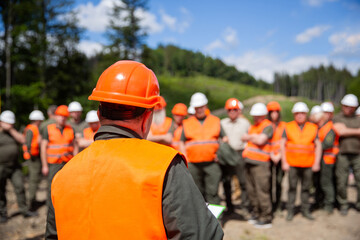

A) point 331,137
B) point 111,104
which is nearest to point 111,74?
point 111,104

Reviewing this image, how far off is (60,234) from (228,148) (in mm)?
4029

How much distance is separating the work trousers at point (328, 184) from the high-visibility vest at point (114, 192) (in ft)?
18.7

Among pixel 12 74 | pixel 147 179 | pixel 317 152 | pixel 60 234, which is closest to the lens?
pixel 147 179

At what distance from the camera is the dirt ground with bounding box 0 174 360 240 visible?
191 inches

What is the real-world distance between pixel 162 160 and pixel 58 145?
4.87 m

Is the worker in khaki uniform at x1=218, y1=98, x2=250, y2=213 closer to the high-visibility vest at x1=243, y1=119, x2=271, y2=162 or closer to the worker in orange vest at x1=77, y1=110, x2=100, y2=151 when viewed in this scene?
the high-visibility vest at x1=243, y1=119, x2=271, y2=162

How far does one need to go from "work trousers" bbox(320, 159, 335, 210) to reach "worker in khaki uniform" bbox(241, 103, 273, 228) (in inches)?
62.3

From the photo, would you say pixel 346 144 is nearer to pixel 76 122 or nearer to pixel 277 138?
pixel 277 138

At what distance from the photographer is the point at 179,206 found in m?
1.09

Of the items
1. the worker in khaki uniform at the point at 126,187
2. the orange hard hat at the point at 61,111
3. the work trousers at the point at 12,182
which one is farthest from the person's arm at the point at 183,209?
the work trousers at the point at 12,182

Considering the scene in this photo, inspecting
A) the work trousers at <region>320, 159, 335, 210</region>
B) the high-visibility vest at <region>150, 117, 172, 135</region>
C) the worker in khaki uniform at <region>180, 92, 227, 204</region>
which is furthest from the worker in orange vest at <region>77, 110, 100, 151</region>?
the work trousers at <region>320, 159, 335, 210</region>

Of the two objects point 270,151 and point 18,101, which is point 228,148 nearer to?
point 270,151

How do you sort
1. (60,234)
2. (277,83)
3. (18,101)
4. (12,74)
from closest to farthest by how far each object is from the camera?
(60,234), (18,101), (12,74), (277,83)

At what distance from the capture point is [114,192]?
112 cm
